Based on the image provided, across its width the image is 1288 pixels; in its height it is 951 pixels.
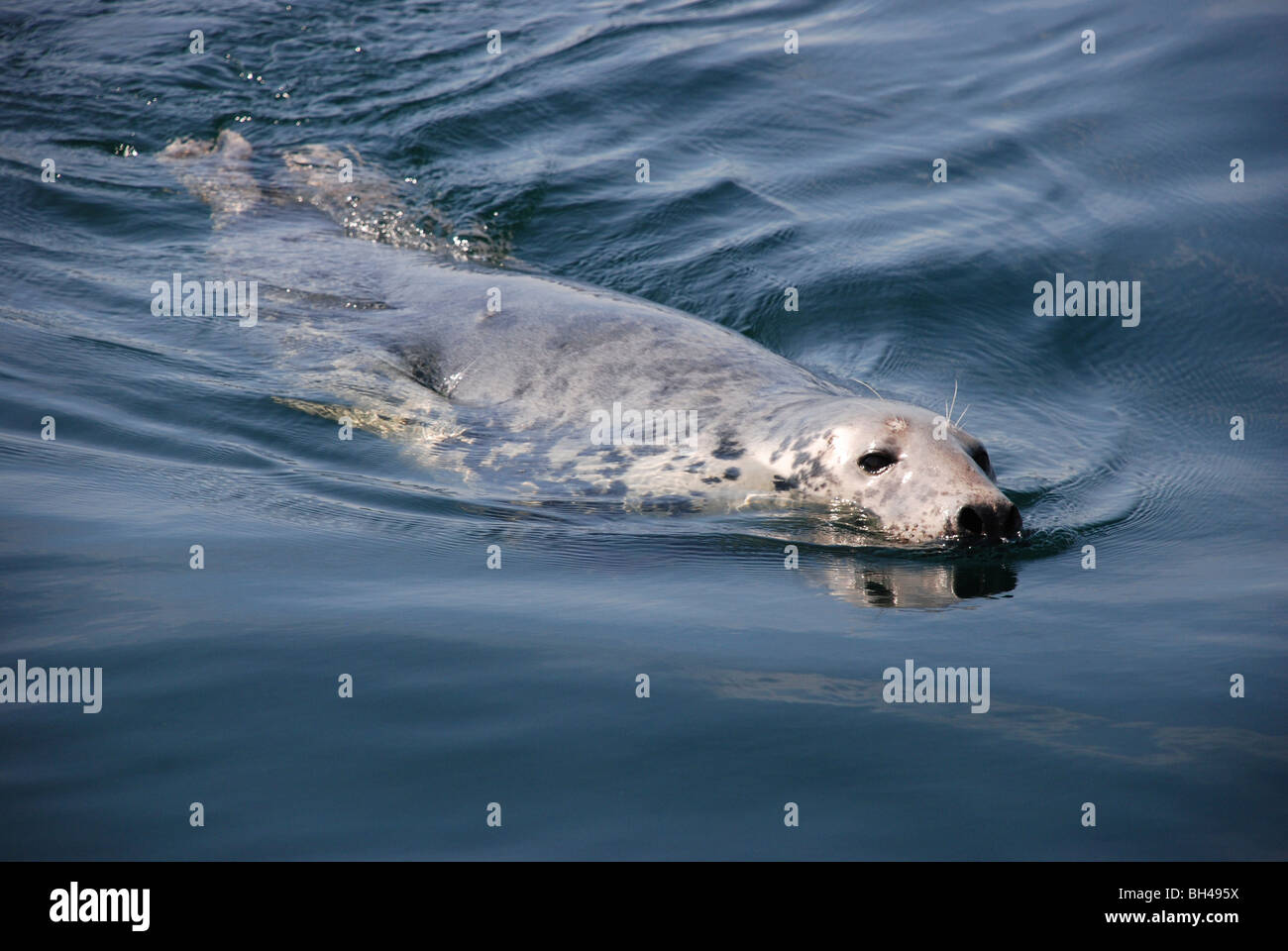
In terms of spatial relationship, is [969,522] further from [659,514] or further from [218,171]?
[218,171]

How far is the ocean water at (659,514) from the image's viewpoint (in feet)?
10.6

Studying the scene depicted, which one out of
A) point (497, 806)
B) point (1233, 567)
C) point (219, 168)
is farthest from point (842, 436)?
point (219, 168)

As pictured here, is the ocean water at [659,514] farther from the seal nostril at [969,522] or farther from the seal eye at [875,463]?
the seal eye at [875,463]

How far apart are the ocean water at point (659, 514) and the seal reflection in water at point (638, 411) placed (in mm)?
195

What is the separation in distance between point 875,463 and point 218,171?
21.0ft

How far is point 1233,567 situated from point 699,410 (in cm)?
220

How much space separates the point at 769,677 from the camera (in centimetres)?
383

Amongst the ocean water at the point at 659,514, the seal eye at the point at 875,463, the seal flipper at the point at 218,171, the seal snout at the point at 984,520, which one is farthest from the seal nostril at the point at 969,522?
the seal flipper at the point at 218,171

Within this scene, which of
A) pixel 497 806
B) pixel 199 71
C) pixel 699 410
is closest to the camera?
pixel 497 806

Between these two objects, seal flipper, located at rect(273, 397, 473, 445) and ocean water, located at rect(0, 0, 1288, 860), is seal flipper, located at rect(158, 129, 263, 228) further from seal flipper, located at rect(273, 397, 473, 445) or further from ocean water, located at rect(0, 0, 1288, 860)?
seal flipper, located at rect(273, 397, 473, 445)

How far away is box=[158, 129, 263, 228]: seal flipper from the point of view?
9.27 metres

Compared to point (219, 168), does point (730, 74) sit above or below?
above
